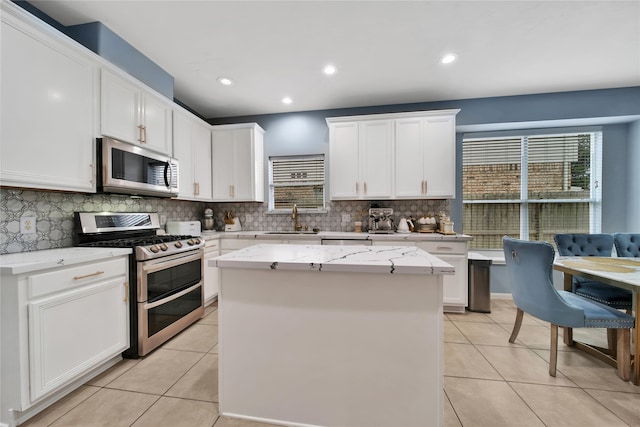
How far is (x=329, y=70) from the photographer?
2.75 metres

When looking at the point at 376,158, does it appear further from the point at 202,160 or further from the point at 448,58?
the point at 202,160

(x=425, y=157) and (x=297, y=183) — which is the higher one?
(x=425, y=157)

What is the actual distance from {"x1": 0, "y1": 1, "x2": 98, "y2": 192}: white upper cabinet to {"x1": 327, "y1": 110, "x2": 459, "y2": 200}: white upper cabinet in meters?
2.53

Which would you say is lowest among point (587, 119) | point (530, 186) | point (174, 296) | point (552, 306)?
point (174, 296)

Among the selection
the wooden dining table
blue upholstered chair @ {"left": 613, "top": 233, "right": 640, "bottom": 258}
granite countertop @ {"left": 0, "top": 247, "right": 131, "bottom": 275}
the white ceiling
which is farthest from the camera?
blue upholstered chair @ {"left": 613, "top": 233, "right": 640, "bottom": 258}

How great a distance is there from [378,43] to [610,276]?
2557 millimetres

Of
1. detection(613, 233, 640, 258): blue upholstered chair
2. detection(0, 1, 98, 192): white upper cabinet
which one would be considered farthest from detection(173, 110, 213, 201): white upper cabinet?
detection(613, 233, 640, 258): blue upholstered chair

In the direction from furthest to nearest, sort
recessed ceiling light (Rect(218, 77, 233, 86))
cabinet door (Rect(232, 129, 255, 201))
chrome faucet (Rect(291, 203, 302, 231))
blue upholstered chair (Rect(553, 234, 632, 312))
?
1. chrome faucet (Rect(291, 203, 302, 231))
2. cabinet door (Rect(232, 129, 255, 201))
3. recessed ceiling light (Rect(218, 77, 233, 86))
4. blue upholstered chair (Rect(553, 234, 632, 312))

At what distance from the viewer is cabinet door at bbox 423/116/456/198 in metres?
3.25

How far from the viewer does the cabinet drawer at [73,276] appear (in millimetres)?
1411

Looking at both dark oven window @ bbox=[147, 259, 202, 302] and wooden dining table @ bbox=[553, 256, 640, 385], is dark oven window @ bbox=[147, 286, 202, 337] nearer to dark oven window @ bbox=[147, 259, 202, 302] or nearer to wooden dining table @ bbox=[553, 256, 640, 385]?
dark oven window @ bbox=[147, 259, 202, 302]

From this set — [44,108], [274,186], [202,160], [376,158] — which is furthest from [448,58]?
[44,108]

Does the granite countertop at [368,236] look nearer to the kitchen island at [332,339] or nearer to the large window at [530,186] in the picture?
the large window at [530,186]

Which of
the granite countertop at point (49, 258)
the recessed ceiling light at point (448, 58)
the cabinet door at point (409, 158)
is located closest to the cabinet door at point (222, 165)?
the granite countertop at point (49, 258)
